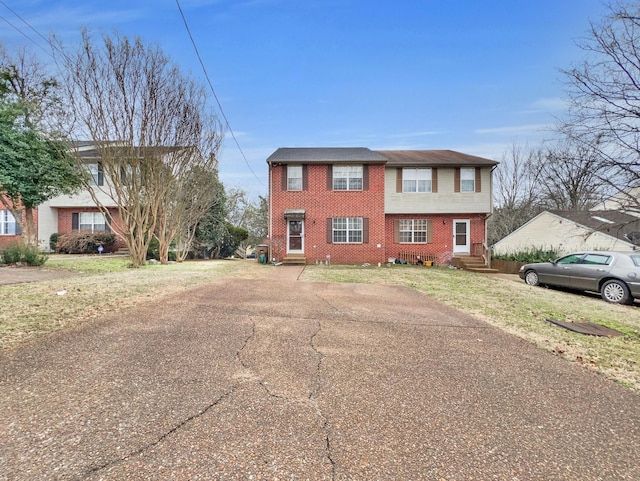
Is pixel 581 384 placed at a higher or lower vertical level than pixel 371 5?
lower

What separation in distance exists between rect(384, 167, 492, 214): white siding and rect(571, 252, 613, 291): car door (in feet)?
24.3

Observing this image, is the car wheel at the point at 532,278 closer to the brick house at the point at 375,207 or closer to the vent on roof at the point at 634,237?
the brick house at the point at 375,207

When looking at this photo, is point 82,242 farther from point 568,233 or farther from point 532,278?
point 568,233

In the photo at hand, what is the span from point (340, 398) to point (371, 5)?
41.7 ft

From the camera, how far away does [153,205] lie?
14.0m

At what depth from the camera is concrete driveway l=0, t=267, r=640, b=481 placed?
1.96m

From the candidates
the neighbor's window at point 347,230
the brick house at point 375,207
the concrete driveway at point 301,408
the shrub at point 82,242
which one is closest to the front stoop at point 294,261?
the brick house at point 375,207

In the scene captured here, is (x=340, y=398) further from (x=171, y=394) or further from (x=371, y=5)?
(x=371, y=5)

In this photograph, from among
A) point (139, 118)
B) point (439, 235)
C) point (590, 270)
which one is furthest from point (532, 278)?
point (139, 118)

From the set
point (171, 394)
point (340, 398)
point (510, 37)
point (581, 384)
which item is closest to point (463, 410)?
point (340, 398)

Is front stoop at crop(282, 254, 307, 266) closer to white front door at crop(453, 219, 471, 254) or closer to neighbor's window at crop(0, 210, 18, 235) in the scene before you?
white front door at crop(453, 219, 471, 254)

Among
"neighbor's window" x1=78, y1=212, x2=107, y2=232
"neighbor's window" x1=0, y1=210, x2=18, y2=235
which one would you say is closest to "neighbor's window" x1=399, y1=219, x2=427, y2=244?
"neighbor's window" x1=78, y1=212, x2=107, y2=232

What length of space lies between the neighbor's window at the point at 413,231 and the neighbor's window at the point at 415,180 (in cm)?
170

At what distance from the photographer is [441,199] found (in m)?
17.6
